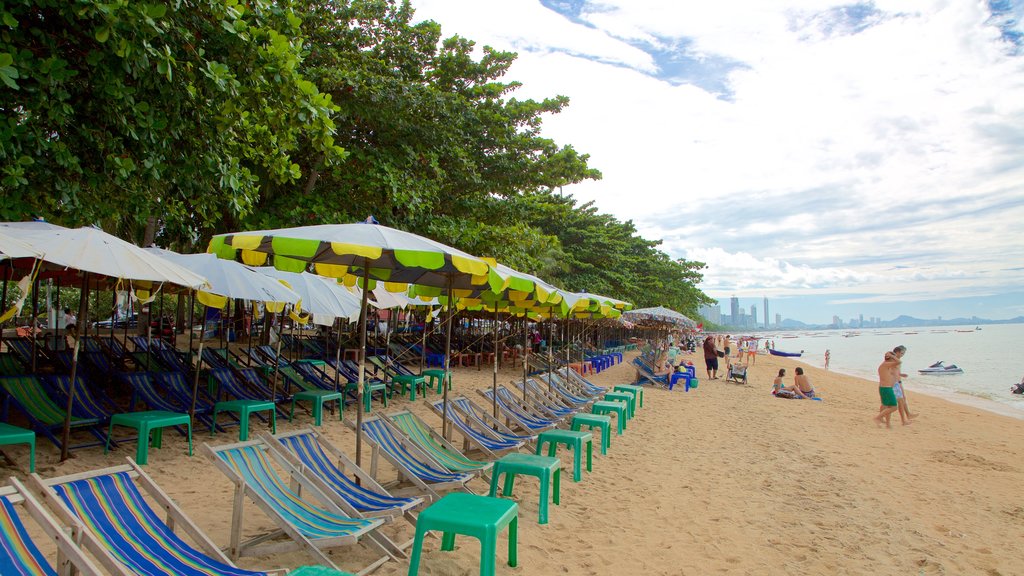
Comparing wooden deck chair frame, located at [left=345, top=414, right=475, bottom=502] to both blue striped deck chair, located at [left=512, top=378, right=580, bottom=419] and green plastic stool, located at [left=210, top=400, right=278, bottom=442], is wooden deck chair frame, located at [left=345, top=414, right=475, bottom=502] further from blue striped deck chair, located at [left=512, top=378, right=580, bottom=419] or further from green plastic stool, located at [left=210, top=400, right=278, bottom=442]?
blue striped deck chair, located at [left=512, top=378, right=580, bottom=419]

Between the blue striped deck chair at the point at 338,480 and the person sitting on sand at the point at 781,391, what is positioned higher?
the blue striped deck chair at the point at 338,480

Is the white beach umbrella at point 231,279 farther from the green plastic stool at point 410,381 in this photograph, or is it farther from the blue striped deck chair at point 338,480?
the green plastic stool at point 410,381

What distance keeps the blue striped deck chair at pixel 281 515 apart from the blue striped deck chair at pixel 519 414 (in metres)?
3.59

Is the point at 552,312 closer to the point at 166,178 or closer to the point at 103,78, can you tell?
the point at 166,178

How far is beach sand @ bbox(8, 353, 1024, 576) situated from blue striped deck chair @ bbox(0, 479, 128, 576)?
52.6 inches

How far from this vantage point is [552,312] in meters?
9.43

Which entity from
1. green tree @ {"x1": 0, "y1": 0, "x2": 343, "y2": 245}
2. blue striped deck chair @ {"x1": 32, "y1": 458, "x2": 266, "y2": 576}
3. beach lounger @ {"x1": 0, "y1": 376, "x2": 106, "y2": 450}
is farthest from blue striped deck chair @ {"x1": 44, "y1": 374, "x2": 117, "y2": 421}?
blue striped deck chair @ {"x1": 32, "y1": 458, "x2": 266, "y2": 576}

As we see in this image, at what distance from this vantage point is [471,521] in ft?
10.3

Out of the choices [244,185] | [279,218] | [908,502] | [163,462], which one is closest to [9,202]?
[244,185]

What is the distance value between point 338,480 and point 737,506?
3838mm

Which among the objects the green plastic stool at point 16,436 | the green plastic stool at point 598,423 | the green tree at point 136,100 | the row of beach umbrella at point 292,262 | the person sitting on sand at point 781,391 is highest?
the green tree at point 136,100

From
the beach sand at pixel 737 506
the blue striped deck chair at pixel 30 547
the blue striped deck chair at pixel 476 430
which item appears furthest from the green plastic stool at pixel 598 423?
the blue striped deck chair at pixel 30 547

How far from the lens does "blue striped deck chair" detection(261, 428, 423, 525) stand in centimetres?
371

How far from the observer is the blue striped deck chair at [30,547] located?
220cm
